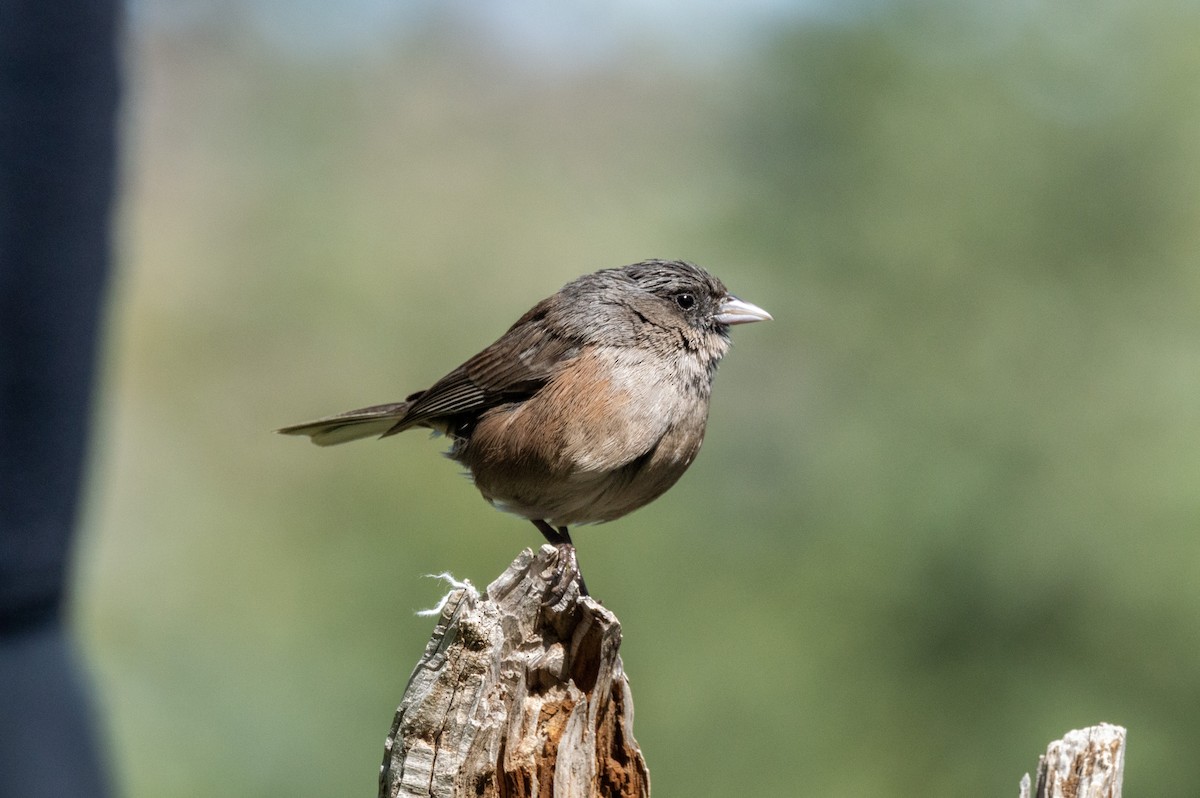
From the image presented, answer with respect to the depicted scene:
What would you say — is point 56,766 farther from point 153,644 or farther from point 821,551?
point 821,551

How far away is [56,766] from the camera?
3586mm

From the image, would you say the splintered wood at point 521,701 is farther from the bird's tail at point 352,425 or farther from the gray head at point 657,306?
the bird's tail at point 352,425

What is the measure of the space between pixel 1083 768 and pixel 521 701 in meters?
1.43

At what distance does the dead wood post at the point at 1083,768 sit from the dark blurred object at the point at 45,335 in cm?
293

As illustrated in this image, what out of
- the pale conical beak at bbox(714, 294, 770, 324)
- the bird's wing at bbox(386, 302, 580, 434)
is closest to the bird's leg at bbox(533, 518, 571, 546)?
the bird's wing at bbox(386, 302, 580, 434)

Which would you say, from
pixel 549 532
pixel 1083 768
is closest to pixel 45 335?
pixel 549 532

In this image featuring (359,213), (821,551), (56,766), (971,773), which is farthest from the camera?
(359,213)

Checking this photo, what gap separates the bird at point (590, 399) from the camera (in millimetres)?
4059

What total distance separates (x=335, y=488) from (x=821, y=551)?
379 centimetres

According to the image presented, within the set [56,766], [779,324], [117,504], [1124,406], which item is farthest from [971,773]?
[117,504]

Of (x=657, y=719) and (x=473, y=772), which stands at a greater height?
(x=657, y=719)

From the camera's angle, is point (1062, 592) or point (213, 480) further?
point (213, 480)

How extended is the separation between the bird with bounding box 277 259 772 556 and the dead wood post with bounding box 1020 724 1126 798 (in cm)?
171

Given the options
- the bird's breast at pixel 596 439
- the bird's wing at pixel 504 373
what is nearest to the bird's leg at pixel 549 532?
the bird's breast at pixel 596 439
